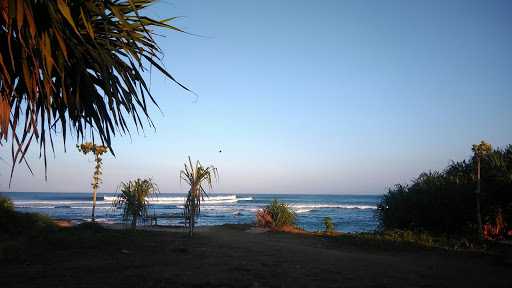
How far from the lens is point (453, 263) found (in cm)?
1055

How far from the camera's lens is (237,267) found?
8750 millimetres

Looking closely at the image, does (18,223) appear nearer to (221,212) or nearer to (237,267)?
(237,267)

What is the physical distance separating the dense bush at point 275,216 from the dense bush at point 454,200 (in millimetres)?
5002

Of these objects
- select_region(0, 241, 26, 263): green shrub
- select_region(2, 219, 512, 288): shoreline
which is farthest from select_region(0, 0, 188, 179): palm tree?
select_region(0, 241, 26, 263): green shrub

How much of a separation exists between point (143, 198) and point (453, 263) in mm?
11628

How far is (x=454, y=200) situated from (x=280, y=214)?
8.48 m

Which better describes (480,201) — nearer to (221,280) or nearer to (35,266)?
(221,280)

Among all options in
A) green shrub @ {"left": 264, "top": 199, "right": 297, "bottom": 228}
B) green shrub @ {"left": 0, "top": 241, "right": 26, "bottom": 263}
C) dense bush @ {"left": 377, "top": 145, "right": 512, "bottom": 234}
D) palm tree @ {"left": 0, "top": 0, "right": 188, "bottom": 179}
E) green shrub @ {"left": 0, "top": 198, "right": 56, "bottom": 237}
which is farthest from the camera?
green shrub @ {"left": 264, "top": 199, "right": 297, "bottom": 228}

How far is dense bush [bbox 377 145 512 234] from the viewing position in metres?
15.8

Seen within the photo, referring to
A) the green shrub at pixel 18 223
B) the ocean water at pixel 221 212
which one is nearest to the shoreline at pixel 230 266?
the green shrub at pixel 18 223

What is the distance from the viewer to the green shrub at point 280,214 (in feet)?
71.3

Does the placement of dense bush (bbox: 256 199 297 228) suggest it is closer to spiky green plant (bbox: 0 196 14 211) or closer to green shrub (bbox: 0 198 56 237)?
green shrub (bbox: 0 198 56 237)

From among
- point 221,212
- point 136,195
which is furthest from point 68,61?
point 221,212

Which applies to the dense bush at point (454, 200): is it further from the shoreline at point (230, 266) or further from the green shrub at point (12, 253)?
the green shrub at point (12, 253)
